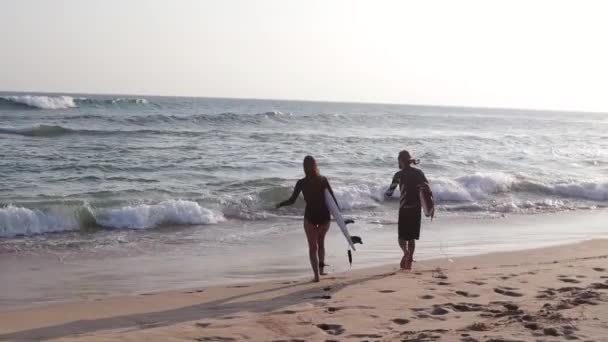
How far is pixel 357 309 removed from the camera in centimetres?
631

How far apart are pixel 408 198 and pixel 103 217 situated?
23.3ft

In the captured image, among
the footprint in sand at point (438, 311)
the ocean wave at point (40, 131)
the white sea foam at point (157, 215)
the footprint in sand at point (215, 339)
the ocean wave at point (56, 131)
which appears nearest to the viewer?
the footprint in sand at point (215, 339)

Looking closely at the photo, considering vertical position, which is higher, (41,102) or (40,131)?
(41,102)

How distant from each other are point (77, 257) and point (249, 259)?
105 inches

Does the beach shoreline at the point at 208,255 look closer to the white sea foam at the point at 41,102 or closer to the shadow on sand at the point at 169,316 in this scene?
the shadow on sand at the point at 169,316

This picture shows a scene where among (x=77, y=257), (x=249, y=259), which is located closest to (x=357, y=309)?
(x=249, y=259)

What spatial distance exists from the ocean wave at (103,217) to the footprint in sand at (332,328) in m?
7.59

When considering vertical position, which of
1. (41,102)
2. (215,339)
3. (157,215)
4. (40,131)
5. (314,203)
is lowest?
(157,215)

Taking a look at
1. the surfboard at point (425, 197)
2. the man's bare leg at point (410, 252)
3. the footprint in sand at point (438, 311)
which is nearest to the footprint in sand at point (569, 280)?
the surfboard at point (425, 197)

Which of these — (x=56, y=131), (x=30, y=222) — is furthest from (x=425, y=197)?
(x=56, y=131)

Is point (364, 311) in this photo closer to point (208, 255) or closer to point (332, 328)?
point (332, 328)

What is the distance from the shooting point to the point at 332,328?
5.68m

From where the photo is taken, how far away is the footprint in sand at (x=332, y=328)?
219 inches

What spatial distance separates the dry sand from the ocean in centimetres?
151
